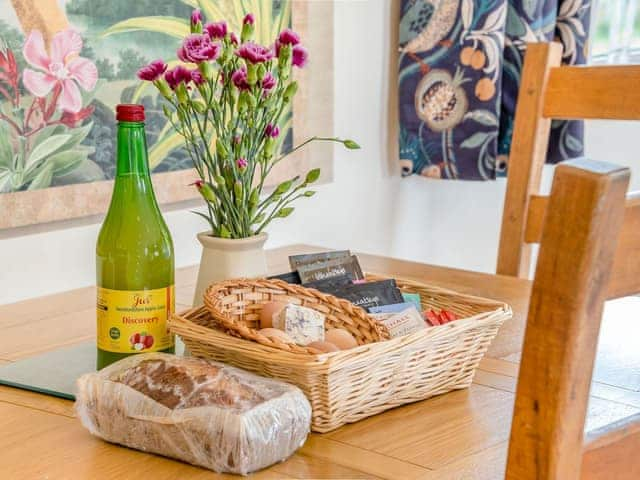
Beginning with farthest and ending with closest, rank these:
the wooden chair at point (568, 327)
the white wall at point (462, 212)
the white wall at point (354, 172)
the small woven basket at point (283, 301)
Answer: the white wall at point (462, 212), the white wall at point (354, 172), the small woven basket at point (283, 301), the wooden chair at point (568, 327)

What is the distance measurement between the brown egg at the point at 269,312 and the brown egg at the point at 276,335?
43mm

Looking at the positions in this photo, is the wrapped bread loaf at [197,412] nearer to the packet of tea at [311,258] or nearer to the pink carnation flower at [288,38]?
the packet of tea at [311,258]

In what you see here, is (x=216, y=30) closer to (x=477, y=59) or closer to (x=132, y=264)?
(x=132, y=264)

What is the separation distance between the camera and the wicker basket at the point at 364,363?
921 millimetres

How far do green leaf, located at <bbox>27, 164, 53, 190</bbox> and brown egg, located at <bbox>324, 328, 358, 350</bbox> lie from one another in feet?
2.15

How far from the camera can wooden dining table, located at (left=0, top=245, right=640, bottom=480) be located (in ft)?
2.87

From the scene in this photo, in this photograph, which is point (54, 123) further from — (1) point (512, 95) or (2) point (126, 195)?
(1) point (512, 95)

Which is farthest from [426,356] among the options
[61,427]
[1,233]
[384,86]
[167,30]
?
[384,86]

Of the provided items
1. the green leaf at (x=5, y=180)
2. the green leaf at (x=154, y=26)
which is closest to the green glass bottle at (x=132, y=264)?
the green leaf at (x=5, y=180)

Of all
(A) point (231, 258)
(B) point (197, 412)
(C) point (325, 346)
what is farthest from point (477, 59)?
(B) point (197, 412)

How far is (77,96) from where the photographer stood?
1539 millimetres

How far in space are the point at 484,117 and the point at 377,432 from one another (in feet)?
4.52

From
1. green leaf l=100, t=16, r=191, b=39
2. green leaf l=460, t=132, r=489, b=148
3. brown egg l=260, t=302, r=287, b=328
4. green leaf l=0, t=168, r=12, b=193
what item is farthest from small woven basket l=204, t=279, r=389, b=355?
green leaf l=460, t=132, r=489, b=148

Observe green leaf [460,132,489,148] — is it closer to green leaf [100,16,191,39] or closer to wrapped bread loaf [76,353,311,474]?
green leaf [100,16,191,39]
